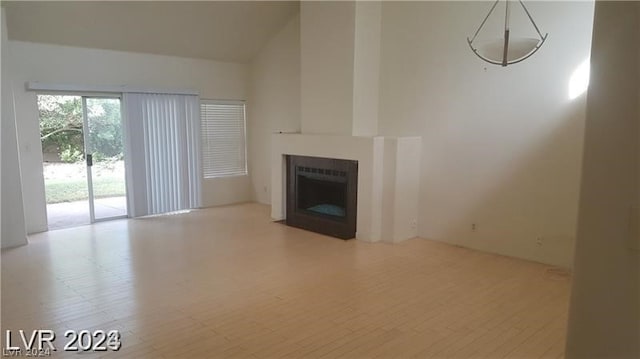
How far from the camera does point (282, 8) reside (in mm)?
6973

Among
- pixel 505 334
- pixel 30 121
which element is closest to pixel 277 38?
pixel 30 121

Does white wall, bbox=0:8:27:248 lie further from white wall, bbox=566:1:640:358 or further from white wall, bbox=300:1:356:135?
white wall, bbox=566:1:640:358

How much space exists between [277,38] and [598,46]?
6620 millimetres

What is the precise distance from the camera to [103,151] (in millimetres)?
6754

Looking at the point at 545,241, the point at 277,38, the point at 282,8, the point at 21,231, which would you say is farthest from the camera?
Answer: the point at 277,38

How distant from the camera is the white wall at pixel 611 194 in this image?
59.0 inches


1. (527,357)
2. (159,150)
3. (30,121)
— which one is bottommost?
(527,357)

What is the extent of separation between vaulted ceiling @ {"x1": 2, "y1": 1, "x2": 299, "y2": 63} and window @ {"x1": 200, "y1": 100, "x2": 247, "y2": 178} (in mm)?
916

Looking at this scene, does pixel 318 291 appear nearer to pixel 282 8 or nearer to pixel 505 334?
pixel 505 334

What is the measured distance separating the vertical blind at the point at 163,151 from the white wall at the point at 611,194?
6609mm

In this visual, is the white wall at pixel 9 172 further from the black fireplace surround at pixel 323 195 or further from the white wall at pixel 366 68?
the white wall at pixel 366 68

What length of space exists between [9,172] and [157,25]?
287cm

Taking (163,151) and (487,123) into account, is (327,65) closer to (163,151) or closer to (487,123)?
(487,123)

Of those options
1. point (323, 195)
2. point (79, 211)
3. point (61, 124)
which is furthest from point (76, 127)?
point (323, 195)
